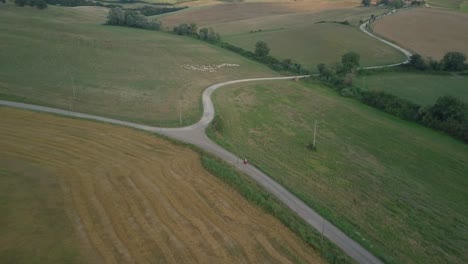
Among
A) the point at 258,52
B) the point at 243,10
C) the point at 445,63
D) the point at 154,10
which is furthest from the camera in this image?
the point at 154,10

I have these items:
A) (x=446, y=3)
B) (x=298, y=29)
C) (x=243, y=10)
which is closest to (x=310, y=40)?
(x=298, y=29)

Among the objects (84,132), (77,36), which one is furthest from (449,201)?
(77,36)

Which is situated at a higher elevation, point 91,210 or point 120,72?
point 120,72

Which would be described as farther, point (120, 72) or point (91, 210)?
point (120, 72)

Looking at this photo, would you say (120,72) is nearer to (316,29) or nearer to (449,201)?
(449,201)

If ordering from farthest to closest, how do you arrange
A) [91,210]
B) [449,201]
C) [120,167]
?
[449,201] < [120,167] < [91,210]

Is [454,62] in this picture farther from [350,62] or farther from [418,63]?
[350,62]

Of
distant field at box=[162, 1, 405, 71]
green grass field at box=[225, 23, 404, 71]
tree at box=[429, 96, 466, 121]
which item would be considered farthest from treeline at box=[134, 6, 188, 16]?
tree at box=[429, 96, 466, 121]

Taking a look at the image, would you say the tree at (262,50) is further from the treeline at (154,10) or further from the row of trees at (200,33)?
the treeline at (154,10)
